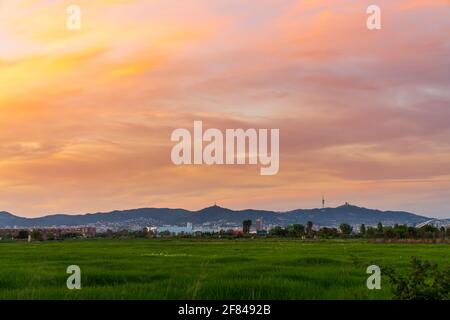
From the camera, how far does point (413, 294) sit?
873 cm

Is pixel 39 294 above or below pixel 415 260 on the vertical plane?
below

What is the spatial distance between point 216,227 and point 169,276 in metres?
141

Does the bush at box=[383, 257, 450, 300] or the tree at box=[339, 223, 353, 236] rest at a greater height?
the bush at box=[383, 257, 450, 300]

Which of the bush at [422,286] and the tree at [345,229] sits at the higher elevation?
the bush at [422,286]

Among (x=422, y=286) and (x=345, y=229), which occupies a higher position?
(x=422, y=286)

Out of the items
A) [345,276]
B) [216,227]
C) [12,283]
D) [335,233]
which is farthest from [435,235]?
[12,283]

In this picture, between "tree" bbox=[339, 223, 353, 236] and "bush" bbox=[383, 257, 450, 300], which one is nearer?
"bush" bbox=[383, 257, 450, 300]

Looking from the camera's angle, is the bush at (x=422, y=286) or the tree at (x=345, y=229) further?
the tree at (x=345, y=229)

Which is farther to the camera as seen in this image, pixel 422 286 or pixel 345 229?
pixel 345 229

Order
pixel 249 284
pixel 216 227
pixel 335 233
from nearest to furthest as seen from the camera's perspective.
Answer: pixel 249 284 < pixel 335 233 < pixel 216 227
